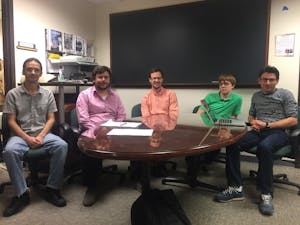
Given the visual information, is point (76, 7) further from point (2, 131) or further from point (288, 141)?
point (288, 141)

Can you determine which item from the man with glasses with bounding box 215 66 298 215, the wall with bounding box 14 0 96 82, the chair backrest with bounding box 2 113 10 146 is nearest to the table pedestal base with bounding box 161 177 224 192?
the man with glasses with bounding box 215 66 298 215

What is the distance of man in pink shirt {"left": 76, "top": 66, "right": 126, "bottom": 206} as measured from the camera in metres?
2.14

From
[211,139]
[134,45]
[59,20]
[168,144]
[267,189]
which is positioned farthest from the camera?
[134,45]

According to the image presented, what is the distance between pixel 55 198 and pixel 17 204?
0.90 feet

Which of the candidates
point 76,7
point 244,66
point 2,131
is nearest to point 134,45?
point 76,7

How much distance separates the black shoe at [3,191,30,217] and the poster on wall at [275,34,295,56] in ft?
10.3

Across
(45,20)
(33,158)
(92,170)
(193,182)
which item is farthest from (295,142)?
(45,20)

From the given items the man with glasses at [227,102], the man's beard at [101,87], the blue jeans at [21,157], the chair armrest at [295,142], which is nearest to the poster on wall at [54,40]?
the man's beard at [101,87]

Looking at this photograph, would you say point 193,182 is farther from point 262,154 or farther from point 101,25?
point 101,25

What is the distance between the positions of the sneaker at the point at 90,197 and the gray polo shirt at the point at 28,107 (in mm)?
712

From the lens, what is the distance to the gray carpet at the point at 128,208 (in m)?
1.78

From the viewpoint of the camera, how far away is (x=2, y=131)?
2148mm

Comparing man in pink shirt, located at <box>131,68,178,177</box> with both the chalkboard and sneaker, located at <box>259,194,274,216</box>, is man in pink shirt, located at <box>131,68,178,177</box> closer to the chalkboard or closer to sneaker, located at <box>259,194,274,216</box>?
the chalkboard

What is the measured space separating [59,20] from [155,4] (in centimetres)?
141
